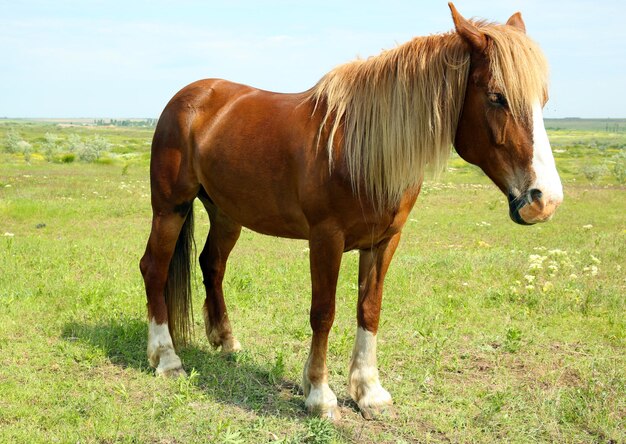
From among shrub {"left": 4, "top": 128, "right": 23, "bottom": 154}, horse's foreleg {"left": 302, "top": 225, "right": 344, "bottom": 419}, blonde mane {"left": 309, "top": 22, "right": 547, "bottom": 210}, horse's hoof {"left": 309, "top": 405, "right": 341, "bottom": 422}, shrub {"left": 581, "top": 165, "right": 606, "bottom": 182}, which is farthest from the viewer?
shrub {"left": 4, "top": 128, "right": 23, "bottom": 154}

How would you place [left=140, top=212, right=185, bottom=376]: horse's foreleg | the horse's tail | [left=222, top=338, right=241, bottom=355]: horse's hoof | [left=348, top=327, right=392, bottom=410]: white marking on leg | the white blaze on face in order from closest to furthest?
the white blaze on face, [left=348, top=327, right=392, bottom=410]: white marking on leg, [left=140, top=212, right=185, bottom=376]: horse's foreleg, the horse's tail, [left=222, top=338, right=241, bottom=355]: horse's hoof

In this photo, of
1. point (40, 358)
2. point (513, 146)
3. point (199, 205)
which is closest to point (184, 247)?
point (40, 358)

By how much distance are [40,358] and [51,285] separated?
2.06 metres

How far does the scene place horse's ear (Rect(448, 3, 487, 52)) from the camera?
10.1ft

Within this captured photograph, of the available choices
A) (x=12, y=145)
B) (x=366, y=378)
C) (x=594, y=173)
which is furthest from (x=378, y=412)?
(x=12, y=145)

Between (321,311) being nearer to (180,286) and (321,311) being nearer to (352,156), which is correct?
(352,156)

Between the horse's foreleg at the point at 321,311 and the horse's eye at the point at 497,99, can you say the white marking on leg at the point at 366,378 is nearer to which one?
the horse's foreleg at the point at 321,311

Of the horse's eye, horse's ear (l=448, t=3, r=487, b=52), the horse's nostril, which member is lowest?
the horse's nostril

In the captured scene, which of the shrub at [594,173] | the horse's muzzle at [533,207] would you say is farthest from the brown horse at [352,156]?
the shrub at [594,173]

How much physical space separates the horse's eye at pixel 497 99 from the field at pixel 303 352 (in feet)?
6.87

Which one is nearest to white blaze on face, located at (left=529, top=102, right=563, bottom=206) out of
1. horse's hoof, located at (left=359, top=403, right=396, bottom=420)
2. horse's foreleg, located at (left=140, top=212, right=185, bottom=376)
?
horse's hoof, located at (left=359, top=403, right=396, bottom=420)

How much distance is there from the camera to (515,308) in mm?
6332

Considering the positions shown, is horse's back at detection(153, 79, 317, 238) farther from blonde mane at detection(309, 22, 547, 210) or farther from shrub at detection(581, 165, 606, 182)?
shrub at detection(581, 165, 606, 182)

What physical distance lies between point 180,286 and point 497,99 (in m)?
3.06
